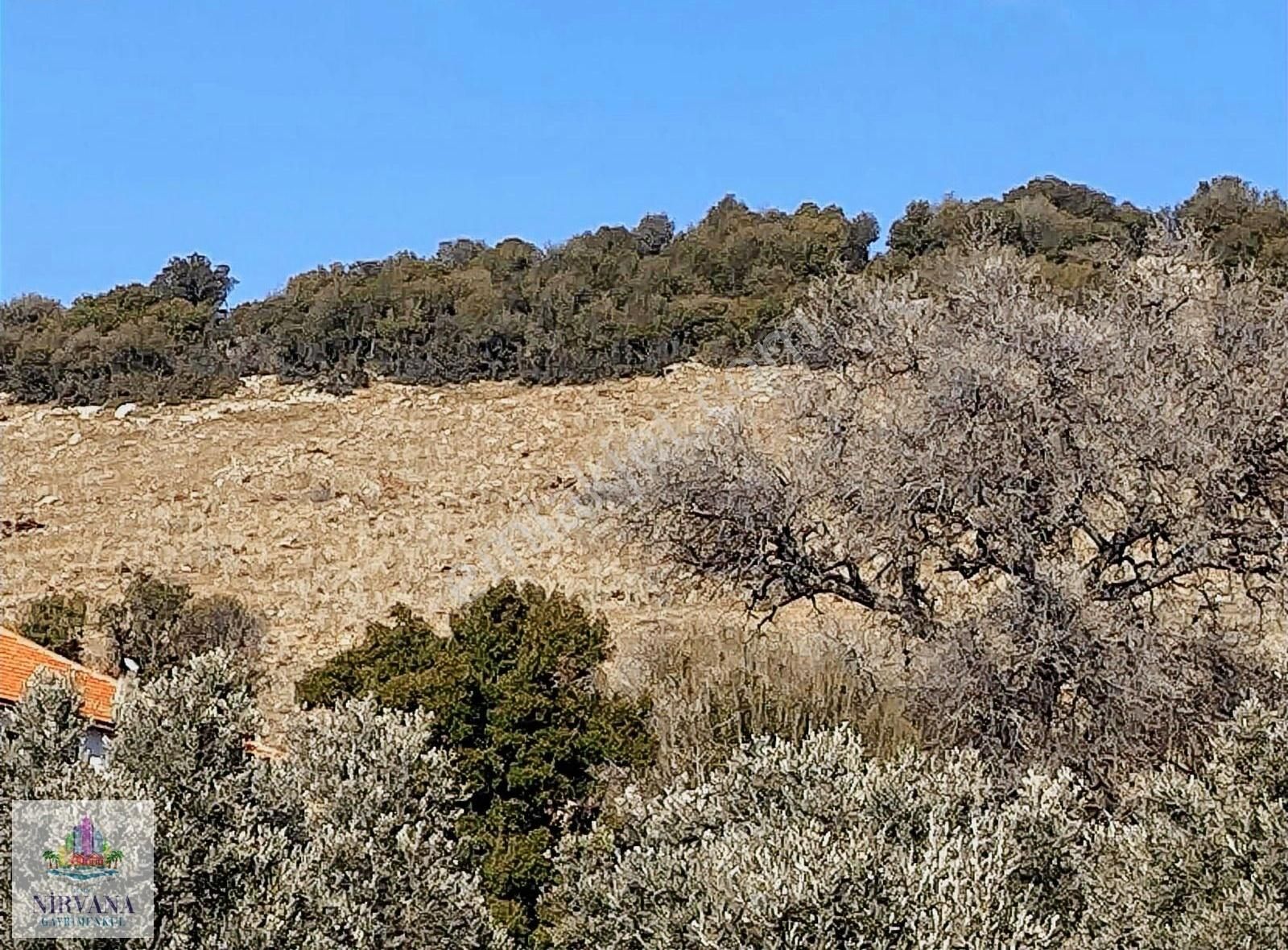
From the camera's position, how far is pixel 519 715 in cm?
1077

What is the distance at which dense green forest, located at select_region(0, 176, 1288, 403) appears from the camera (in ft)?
117

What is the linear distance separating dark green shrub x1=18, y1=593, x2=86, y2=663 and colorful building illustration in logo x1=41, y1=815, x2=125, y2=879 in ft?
45.0

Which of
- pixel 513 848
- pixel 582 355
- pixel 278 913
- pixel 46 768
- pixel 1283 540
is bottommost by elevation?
pixel 513 848

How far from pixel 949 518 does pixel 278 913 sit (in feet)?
23.9

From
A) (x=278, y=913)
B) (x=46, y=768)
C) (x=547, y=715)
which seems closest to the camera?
(x=278, y=913)

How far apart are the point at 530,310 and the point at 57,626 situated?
20.2 metres

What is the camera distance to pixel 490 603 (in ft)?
37.8

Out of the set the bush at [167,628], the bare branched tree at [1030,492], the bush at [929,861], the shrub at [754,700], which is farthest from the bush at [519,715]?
the bush at [167,628]

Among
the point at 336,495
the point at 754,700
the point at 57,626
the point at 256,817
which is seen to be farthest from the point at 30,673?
the point at 336,495

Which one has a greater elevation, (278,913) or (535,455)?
(535,455)

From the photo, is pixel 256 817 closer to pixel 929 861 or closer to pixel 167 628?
pixel 929 861

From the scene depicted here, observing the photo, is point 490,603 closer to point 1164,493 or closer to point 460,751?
point 460,751

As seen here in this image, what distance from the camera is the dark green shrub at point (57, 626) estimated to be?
19156 mm

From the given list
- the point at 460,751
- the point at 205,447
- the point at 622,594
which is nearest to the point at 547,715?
the point at 460,751
